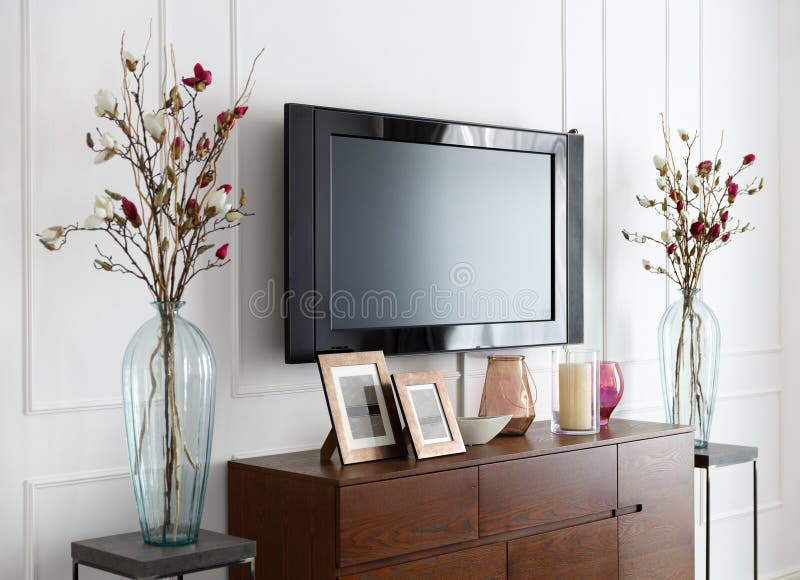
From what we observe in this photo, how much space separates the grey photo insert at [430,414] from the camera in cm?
253

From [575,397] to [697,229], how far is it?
32.7 inches

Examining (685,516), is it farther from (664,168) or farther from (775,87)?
(775,87)

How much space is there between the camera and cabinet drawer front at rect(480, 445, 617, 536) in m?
2.54

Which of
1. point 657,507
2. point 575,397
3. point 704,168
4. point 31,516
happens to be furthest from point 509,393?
point 31,516

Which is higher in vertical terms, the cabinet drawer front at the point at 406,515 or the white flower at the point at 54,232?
the white flower at the point at 54,232

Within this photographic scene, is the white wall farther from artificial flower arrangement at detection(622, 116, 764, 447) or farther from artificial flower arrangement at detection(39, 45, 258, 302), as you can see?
artificial flower arrangement at detection(622, 116, 764, 447)

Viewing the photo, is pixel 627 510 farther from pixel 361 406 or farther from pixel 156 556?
pixel 156 556

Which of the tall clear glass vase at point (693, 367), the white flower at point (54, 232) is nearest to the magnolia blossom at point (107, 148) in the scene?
the white flower at point (54, 232)

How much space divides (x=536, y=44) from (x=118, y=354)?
1.75 m

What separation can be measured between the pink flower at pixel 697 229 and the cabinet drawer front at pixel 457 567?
1384 millimetres

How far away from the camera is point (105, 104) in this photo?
6.81 ft

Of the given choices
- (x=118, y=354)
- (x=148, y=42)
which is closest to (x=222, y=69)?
(x=148, y=42)

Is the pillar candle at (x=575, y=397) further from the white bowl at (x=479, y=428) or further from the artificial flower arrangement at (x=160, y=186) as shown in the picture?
the artificial flower arrangement at (x=160, y=186)

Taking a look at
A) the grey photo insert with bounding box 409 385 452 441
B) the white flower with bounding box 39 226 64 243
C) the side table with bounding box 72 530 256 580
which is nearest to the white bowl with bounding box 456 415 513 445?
the grey photo insert with bounding box 409 385 452 441
